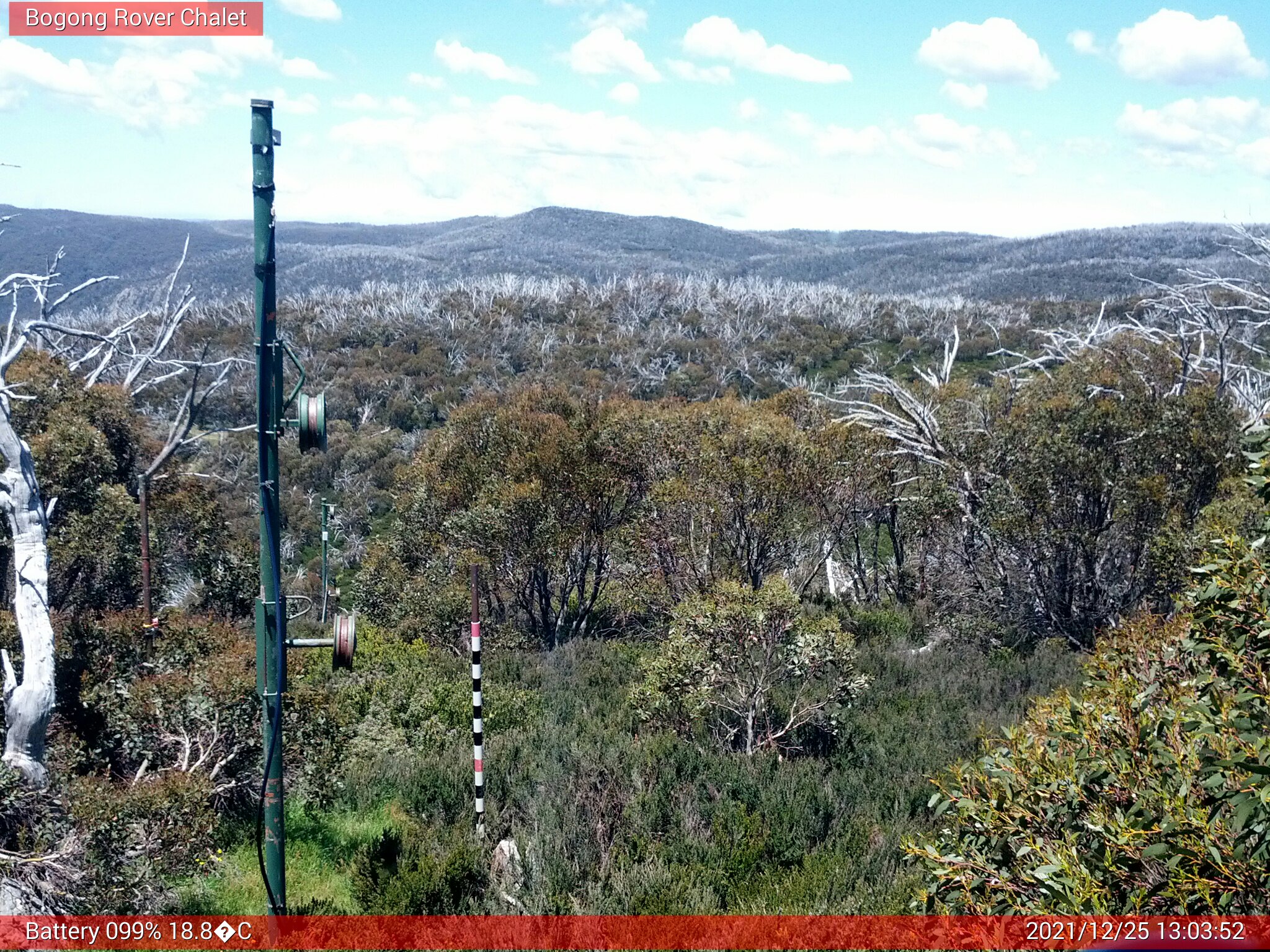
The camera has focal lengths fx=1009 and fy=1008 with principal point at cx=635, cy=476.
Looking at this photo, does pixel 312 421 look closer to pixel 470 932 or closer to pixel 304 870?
pixel 470 932

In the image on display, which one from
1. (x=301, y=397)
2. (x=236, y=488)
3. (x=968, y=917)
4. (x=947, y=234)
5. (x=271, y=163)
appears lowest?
(x=236, y=488)

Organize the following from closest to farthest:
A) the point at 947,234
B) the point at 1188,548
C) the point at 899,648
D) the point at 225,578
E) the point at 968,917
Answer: the point at 968,917 → the point at 1188,548 → the point at 899,648 → the point at 225,578 → the point at 947,234

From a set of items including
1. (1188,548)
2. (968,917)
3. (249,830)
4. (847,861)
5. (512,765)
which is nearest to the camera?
(968,917)

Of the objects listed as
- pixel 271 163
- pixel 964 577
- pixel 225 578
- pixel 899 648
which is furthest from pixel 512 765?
pixel 964 577

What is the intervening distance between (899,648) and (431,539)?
731cm

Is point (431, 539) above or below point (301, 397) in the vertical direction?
below

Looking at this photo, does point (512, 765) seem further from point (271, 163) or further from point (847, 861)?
point (271, 163)

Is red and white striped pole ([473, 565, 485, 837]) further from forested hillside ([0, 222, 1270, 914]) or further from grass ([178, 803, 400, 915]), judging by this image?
grass ([178, 803, 400, 915])

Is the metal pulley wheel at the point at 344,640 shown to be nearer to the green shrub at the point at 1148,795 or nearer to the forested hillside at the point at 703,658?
the forested hillside at the point at 703,658

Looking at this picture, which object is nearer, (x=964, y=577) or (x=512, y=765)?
(x=512, y=765)

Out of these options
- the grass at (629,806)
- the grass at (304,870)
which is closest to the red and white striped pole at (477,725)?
the grass at (629,806)

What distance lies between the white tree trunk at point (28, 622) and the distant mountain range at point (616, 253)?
171 ft

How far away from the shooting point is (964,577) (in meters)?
15.4

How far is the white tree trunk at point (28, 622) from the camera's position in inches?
282
